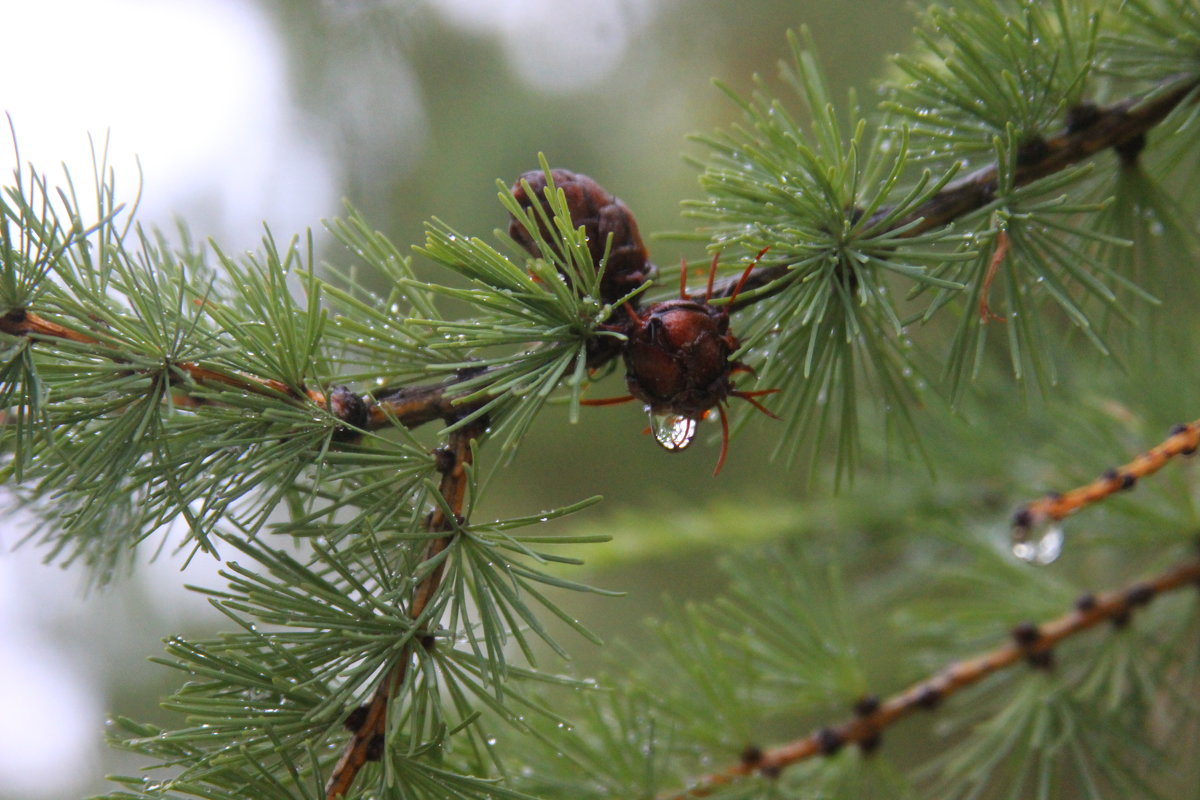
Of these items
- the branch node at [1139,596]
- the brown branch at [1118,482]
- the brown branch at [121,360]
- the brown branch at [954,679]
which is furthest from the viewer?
the branch node at [1139,596]

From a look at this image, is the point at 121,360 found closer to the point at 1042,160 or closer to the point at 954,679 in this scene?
the point at 1042,160

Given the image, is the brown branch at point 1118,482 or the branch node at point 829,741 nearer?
the brown branch at point 1118,482

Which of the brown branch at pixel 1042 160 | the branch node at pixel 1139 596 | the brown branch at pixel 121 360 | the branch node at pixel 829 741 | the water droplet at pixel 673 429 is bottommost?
the branch node at pixel 829 741

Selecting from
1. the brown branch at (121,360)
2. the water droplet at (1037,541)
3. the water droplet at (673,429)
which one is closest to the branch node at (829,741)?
the water droplet at (1037,541)

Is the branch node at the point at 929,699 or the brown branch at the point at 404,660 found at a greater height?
the branch node at the point at 929,699

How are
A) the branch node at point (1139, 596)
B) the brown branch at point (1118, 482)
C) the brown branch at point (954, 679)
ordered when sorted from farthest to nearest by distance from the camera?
the branch node at point (1139, 596), the brown branch at point (954, 679), the brown branch at point (1118, 482)

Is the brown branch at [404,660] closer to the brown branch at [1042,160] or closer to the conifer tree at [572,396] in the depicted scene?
the conifer tree at [572,396]
